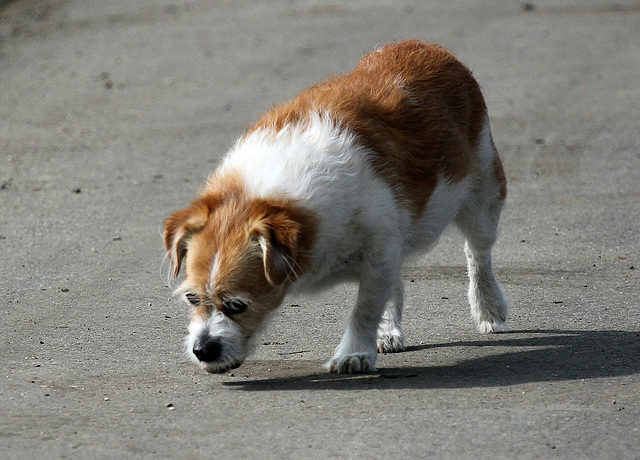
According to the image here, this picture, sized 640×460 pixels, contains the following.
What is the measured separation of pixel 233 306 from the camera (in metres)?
4.85

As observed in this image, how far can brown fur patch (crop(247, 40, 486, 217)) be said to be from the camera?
5480 millimetres

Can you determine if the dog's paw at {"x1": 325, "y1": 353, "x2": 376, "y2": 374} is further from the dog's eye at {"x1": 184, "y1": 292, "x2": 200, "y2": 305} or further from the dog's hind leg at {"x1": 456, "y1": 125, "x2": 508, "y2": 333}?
the dog's hind leg at {"x1": 456, "y1": 125, "x2": 508, "y2": 333}

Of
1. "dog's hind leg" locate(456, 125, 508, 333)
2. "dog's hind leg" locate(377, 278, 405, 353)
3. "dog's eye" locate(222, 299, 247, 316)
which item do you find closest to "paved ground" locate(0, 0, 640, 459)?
"dog's hind leg" locate(377, 278, 405, 353)

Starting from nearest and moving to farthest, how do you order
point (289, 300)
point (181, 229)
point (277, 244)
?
point (277, 244) < point (181, 229) < point (289, 300)

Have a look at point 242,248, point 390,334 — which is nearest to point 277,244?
point 242,248

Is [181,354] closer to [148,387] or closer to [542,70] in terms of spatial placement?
[148,387]

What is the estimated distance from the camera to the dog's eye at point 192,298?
486 centimetres

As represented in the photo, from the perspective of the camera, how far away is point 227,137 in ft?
36.3

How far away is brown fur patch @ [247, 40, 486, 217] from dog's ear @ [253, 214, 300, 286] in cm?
75

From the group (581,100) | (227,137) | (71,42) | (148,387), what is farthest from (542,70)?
(148,387)

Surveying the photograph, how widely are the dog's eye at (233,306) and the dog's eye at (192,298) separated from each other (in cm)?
13

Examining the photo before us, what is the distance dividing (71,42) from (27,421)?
1237cm

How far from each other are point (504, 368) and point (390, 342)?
2.45 ft

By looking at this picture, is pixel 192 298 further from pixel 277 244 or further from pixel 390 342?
pixel 390 342
